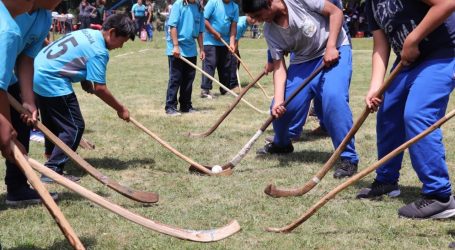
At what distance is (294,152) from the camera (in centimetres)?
603

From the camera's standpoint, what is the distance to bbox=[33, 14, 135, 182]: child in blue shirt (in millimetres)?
4816

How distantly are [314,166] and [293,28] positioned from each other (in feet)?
4.05

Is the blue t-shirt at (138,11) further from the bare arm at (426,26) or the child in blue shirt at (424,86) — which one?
the bare arm at (426,26)

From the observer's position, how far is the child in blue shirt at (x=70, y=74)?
190 inches

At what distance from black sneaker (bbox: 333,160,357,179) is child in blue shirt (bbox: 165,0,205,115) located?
139 inches

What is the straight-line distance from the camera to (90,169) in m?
4.04

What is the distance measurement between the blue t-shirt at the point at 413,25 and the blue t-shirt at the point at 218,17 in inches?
222

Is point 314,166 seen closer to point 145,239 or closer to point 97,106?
point 145,239

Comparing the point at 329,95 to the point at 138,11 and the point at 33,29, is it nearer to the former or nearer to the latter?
the point at 33,29

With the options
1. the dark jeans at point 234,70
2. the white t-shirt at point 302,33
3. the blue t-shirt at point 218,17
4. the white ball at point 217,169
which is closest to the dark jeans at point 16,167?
the white ball at point 217,169

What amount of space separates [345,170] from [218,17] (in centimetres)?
514

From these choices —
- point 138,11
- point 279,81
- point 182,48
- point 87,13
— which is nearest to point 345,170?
point 279,81

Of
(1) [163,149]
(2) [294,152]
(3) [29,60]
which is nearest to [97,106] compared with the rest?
(1) [163,149]

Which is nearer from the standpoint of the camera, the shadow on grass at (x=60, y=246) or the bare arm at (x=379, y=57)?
the shadow on grass at (x=60, y=246)
